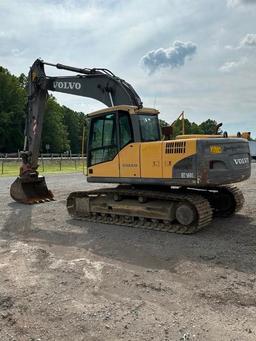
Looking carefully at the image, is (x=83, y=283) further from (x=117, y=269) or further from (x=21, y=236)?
(x=21, y=236)

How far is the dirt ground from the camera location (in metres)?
4.72

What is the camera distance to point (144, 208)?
9.83 meters

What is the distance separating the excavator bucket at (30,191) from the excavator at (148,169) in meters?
2.43

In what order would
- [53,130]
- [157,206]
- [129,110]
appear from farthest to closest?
[53,130] → [129,110] → [157,206]

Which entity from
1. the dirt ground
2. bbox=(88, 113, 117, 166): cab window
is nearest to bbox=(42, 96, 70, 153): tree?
bbox=(88, 113, 117, 166): cab window

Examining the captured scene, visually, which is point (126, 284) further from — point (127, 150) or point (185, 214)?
point (127, 150)

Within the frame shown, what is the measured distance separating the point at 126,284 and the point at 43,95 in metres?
8.63

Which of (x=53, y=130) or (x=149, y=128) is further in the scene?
(x=53, y=130)

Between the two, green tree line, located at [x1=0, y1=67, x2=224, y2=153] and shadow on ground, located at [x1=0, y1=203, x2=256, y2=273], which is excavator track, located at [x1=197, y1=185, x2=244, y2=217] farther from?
green tree line, located at [x1=0, y1=67, x2=224, y2=153]

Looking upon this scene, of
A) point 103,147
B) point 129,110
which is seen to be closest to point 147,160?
point 129,110

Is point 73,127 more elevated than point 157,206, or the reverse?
point 73,127

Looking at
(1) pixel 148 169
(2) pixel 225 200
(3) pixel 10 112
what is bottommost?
(2) pixel 225 200

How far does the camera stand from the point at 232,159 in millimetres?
9234

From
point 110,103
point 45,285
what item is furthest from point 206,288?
point 110,103
